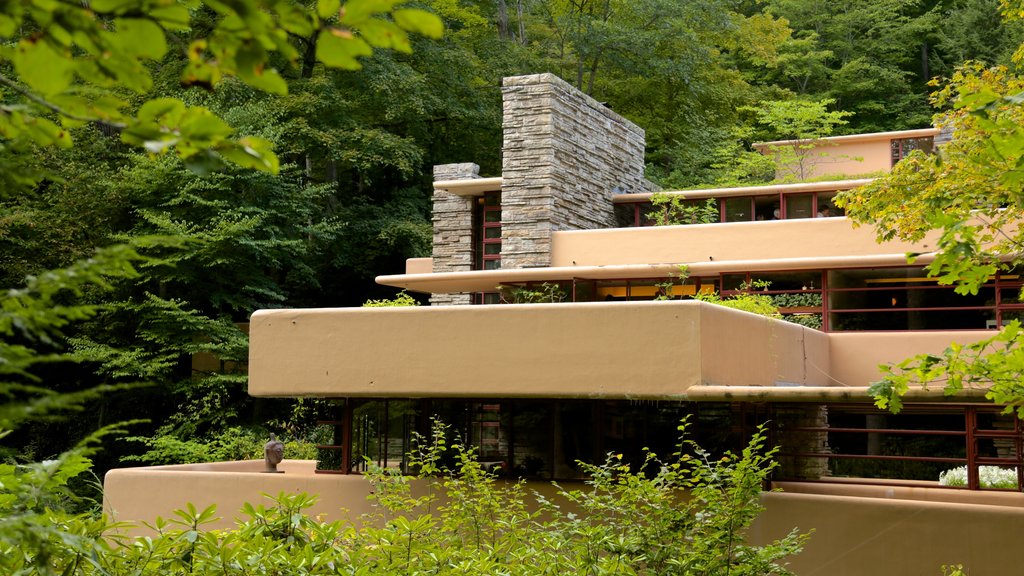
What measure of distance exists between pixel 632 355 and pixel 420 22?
11087 millimetres

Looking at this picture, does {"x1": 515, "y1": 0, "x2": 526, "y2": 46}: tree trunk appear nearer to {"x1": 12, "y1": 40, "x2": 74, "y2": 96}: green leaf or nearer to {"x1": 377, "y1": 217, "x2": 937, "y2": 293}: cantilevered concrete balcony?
{"x1": 377, "y1": 217, "x2": 937, "y2": 293}: cantilevered concrete balcony

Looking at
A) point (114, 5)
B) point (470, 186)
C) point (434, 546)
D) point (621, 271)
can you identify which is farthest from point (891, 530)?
point (470, 186)

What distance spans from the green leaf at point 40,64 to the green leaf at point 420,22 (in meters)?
0.71

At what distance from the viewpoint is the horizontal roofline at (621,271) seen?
18422mm

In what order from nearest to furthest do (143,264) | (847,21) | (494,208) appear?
(494,208)
(143,264)
(847,21)

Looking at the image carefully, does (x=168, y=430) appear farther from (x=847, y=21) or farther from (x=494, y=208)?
(x=847, y=21)

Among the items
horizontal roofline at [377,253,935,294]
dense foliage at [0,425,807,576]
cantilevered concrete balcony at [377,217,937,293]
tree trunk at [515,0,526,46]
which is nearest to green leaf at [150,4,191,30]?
dense foliage at [0,425,807,576]

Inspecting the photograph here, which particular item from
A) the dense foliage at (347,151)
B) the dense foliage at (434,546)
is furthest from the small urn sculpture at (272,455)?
the dense foliage at (434,546)

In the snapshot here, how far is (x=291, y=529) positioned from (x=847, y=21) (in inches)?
1312

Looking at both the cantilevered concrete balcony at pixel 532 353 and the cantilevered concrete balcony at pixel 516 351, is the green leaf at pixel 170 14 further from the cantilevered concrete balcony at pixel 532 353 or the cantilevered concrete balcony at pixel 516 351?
the cantilevered concrete balcony at pixel 516 351

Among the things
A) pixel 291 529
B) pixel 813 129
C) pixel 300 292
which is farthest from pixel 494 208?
pixel 291 529

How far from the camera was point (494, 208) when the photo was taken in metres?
23.6

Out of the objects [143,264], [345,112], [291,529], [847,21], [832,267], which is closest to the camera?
[291,529]

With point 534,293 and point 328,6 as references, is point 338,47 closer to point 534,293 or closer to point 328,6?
point 328,6
